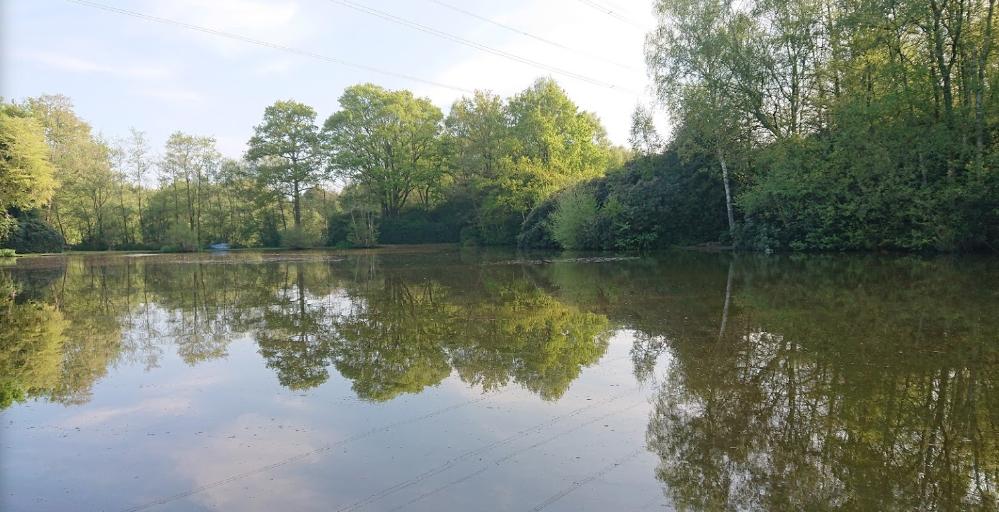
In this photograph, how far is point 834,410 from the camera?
432cm

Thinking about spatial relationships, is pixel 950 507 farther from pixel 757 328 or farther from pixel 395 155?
pixel 395 155

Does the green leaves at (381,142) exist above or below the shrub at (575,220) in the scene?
above

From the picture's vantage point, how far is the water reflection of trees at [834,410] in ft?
10.3

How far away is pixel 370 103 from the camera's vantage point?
4756cm

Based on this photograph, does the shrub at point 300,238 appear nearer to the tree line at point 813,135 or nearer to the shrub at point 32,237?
the shrub at point 32,237

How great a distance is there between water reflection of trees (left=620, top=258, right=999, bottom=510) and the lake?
0.02m

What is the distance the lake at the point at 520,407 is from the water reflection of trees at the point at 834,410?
22 mm

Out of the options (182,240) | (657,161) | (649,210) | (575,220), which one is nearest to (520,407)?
(649,210)

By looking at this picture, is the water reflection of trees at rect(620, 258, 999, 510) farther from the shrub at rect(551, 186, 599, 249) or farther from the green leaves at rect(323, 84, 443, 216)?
Result: the green leaves at rect(323, 84, 443, 216)

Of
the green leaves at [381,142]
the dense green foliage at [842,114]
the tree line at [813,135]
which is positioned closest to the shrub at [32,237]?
the green leaves at [381,142]

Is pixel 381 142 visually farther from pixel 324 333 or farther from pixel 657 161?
pixel 324 333

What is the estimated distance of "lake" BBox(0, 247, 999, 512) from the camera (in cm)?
330

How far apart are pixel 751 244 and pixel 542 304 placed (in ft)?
59.9

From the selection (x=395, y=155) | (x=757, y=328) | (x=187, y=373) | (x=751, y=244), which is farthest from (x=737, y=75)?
(x=395, y=155)
